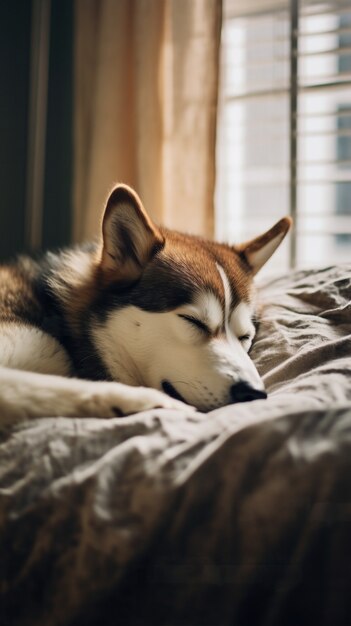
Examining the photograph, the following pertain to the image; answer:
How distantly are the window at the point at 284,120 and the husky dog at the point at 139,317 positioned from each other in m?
1.32

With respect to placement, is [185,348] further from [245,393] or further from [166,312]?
[245,393]

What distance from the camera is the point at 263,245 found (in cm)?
157

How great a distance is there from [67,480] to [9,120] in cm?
263

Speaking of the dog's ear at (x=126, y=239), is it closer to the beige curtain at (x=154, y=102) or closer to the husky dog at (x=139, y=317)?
the husky dog at (x=139, y=317)

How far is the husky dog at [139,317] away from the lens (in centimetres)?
→ 115

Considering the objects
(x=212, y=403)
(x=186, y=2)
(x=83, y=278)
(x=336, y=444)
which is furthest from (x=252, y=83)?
(x=336, y=444)

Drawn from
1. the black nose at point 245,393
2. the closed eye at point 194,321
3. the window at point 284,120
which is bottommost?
the black nose at point 245,393

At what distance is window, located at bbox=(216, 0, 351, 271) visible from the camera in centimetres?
266

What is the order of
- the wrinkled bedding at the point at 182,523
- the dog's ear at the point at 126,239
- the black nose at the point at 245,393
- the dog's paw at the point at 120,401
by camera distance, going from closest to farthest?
the wrinkled bedding at the point at 182,523 < the dog's paw at the point at 120,401 < the black nose at the point at 245,393 < the dog's ear at the point at 126,239

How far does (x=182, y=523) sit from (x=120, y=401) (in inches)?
11.2

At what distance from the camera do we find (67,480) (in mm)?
741

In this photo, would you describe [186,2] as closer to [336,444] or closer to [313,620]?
[336,444]

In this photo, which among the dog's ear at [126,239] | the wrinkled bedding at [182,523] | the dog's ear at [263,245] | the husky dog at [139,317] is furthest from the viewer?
the dog's ear at [263,245]

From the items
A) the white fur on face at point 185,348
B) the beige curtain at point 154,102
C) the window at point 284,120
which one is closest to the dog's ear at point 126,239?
the white fur on face at point 185,348
